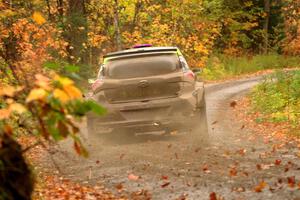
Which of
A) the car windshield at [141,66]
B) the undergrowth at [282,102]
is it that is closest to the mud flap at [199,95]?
the car windshield at [141,66]

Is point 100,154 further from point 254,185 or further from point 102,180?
point 254,185

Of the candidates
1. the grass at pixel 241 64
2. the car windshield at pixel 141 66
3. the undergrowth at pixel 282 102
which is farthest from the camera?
the grass at pixel 241 64

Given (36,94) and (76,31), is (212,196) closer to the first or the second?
(36,94)

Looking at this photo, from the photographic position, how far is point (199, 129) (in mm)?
10750

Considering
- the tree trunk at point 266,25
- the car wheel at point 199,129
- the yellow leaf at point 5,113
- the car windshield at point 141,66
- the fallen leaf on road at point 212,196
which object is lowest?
the tree trunk at point 266,25

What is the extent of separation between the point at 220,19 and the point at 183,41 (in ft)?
33.1

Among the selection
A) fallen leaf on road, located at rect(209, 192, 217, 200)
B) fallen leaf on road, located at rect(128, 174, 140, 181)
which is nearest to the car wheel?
fallen leaf on road, located at rect(128, 174, 140, 181)

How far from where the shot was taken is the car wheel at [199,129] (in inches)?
418

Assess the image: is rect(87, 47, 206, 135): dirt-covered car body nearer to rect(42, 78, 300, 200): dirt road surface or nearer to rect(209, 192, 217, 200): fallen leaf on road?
rect(42, 78, 300, 200): dirt road surface

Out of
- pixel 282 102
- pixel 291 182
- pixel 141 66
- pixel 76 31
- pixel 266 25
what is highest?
pixel 141 66

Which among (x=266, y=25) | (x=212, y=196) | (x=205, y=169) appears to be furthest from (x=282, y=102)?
(x=266, y=25)

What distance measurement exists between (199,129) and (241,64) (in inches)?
987

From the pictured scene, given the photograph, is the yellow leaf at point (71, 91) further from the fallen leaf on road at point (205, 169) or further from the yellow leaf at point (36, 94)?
the fallen leaf on road at point (205, 169)

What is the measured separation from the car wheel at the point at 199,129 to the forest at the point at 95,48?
7.27 ft
